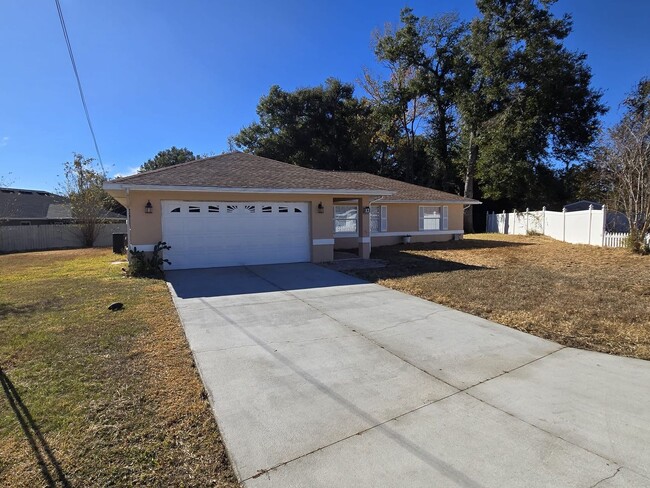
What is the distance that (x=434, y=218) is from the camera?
20609mm

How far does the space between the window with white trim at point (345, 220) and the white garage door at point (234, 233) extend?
4865 mm

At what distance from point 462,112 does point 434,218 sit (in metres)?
12.3

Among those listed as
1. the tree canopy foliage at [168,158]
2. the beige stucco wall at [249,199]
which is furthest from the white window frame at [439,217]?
the tree canopy foliage at [168,158]

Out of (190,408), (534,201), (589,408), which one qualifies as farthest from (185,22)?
(534,201)

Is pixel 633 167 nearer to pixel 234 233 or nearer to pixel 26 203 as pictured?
pixel 234 233

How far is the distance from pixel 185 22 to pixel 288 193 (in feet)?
17.9

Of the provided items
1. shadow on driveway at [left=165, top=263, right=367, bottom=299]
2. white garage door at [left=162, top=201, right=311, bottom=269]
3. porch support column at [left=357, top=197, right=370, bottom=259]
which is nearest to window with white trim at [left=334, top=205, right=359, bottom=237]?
porch support column at [left=357, top=197, right=370, bottom=259]

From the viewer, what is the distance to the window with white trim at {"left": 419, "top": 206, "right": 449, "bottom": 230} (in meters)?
20.2

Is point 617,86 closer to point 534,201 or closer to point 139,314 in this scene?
point 534,201

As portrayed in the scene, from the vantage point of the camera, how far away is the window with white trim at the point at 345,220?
17.3 metres

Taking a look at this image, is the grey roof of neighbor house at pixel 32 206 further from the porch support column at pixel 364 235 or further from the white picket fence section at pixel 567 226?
the white picket fence section at pixel 567 226

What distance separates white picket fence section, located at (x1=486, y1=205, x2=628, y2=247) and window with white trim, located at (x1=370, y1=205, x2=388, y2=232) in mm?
9219

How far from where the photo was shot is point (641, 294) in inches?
299

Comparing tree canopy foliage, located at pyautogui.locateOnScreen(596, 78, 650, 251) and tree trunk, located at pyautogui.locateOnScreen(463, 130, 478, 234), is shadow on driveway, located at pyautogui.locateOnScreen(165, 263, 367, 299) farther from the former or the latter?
tree trunk, located at pyautogui.locateOnScreen(463, 130, 478, 234)
